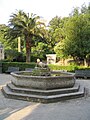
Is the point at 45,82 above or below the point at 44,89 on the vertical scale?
above

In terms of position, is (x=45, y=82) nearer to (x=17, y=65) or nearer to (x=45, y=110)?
(x=45, y=110)

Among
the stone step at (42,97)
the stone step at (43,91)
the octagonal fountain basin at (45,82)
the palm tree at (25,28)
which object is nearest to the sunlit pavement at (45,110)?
the stone step at (42,97)

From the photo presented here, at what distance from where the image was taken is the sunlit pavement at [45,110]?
8.04 meters

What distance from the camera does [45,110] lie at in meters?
8.98

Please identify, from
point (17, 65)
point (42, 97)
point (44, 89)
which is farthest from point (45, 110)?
point (17, 65)

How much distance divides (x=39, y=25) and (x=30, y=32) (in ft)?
5.73

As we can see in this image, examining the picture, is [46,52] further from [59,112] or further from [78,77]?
[59,112]

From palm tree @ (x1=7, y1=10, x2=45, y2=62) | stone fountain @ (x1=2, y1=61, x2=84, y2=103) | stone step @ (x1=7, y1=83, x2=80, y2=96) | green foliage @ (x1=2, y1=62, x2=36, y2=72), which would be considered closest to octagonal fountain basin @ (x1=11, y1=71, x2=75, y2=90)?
stone fountain @ (x1=2, y1=61, x2=84, y2=103)

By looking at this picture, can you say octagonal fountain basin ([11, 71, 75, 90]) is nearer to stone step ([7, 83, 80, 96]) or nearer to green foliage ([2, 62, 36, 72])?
stone step ([7, 83, 80, 96])

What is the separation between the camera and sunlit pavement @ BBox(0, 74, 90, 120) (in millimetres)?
8039

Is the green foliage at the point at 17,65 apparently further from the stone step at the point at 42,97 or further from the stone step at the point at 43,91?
the stone step at the point at 42,97

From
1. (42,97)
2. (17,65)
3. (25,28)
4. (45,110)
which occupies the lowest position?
(45,110)

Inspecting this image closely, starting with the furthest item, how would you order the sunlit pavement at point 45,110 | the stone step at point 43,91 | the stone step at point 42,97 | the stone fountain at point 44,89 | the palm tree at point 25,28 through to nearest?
the palm tree at point 25,28, the stone step at point 43,91, the stone fountain at point 44,89, the stone step at point 42,97, the sunlit pavement at point 45,110

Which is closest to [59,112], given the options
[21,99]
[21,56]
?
[21,99]
